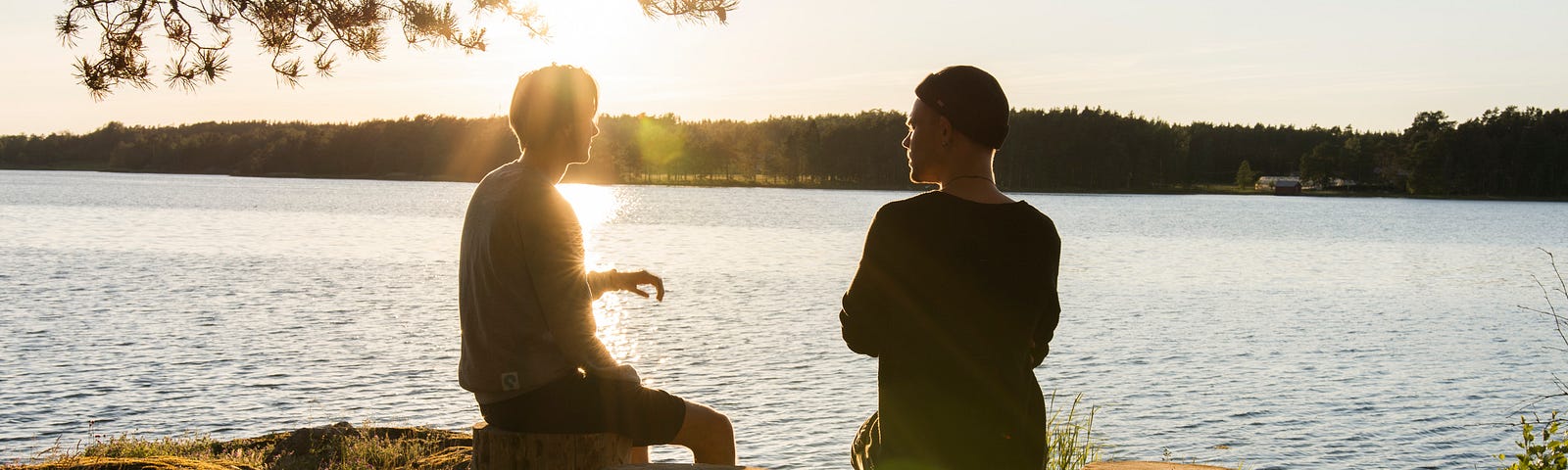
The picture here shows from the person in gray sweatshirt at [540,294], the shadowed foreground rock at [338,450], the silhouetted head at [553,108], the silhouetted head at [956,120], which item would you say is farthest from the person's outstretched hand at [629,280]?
the shadowed foreground rock at [338,450]

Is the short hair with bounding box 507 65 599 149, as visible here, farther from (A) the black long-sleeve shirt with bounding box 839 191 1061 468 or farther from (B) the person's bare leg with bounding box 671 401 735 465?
(A) the black long-sleeve shirt with bounding box 839 191 1061 468

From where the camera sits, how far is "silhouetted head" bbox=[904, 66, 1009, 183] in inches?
89.8

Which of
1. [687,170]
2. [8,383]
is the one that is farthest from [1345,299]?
[687,170]

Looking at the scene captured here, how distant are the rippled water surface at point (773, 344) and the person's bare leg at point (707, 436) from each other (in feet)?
21.0

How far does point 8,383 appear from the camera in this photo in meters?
12.4

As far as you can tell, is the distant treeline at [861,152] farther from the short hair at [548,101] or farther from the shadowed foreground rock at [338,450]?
the short hair at [548,101]

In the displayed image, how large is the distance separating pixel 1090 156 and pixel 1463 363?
4157 inches

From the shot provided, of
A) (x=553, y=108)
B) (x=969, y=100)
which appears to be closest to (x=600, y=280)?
(x=553, y=108)

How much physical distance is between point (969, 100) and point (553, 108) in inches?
49.4

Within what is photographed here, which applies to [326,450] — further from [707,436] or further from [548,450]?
[707,436]

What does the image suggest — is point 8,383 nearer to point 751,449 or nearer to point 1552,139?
point 751,449

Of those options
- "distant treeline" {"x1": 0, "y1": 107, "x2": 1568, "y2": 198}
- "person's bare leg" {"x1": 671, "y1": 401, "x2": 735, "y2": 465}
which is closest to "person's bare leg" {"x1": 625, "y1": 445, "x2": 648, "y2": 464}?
"person's bare leg" {"x1": 671, "y1": 401, "x2": 735, "y2": 465}

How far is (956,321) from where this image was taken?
2.33m

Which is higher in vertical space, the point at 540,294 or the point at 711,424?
the point at 540,294
